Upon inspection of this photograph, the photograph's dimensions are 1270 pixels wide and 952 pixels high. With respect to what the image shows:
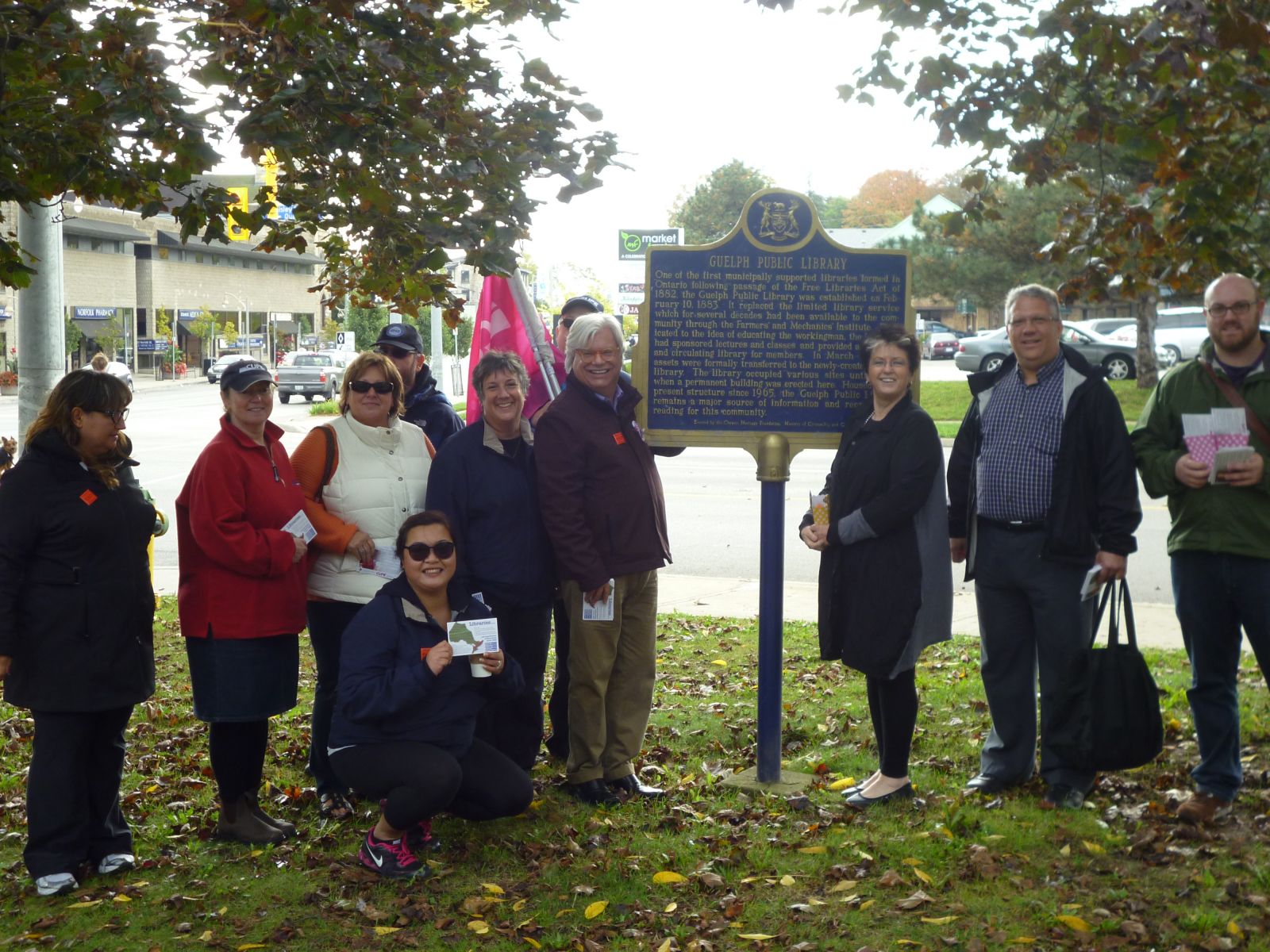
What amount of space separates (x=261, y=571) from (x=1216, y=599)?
3.84 meters

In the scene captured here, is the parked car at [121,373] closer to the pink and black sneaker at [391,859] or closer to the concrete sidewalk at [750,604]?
the pink and black sneaker at [391,859]

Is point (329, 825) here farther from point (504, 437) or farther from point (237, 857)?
point (504, 437)

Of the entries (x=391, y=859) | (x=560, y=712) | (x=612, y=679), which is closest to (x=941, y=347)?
(x=560, y=712)

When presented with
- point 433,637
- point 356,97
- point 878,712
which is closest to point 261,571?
point 433,637

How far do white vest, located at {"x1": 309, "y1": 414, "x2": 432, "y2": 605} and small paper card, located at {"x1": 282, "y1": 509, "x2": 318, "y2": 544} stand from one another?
231mm

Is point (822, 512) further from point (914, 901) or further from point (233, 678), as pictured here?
point (233, 678)

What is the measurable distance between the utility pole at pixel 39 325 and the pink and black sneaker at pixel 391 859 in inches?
188

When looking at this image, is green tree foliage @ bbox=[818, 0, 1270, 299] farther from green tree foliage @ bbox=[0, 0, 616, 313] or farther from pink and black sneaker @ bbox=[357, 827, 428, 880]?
pink and black sneaker @ bbox=[357, 827, 428, 880]

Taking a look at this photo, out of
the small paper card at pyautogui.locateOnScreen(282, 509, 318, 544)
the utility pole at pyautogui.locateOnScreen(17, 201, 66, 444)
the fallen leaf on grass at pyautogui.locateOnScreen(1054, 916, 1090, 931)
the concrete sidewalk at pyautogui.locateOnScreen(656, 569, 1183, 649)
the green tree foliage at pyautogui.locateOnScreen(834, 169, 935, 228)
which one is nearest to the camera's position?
the fallen leaf on grass at pyautogui.locateOnScreen(1054, 916, 1090, 931)

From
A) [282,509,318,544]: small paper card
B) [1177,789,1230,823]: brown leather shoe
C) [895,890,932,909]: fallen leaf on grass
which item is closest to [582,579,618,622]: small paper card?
[282,509,318,544]: small paper card

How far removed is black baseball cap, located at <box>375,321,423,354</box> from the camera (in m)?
6.48

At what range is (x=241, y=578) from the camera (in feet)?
16.7

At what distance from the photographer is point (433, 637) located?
4918 millimetres

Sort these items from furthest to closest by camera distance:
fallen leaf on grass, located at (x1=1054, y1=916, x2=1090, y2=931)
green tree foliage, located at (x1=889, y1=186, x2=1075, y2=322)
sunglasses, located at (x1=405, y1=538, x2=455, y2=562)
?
1. green tree foliage, located at (x1=889, y1=186, x2=1075, y2=322)
2. sunglasses, located at (x1=405, y1=538, x2=455, y2=562)
3. fallen leaf on grass, located at (x1=1054, y1=916, x2=1090, y2=931)
